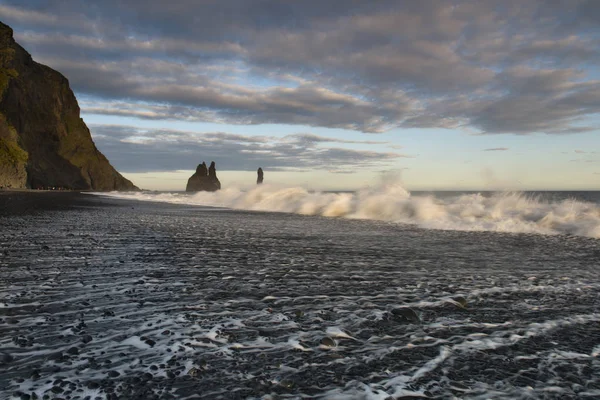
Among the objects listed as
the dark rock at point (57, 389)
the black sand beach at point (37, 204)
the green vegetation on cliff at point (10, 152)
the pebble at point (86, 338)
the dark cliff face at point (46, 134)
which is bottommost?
the pebble at point (86, 338)

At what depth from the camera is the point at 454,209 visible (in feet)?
82.1

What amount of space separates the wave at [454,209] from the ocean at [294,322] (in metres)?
7.84

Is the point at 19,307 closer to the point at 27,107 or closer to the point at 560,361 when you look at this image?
the point at 560,361

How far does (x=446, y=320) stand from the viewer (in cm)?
519

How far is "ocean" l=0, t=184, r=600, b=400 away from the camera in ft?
10.9

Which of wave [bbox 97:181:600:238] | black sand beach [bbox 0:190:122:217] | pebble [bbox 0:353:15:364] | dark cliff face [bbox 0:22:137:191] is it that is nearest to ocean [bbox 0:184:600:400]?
pebble [bbox 0:353:15:364]

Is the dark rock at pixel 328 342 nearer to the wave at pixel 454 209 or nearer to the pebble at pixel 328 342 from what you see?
the pebble at pixel 328 342

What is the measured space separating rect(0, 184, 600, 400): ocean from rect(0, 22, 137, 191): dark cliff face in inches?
3249

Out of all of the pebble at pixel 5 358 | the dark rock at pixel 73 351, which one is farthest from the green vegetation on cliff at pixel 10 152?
the dark rock at pixel 73 351

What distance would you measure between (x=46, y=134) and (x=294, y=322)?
148 m

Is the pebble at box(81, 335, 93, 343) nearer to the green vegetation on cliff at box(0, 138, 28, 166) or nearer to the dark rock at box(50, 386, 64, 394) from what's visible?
the dark rock at box(50, 386, 64, 394)

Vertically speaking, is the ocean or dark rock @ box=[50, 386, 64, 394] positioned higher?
dark rock @ box=[50, 386, 64, 394]

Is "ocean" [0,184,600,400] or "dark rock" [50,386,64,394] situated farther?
"ocean" [0,184,600,400]

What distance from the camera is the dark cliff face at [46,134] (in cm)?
9153
